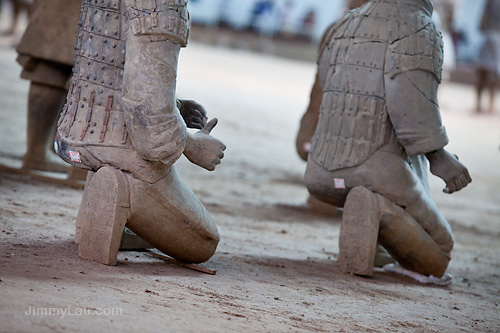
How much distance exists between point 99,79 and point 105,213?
1.68 feet

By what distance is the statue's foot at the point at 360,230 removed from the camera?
361 cm

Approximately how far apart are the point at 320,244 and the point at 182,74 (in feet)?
31.0

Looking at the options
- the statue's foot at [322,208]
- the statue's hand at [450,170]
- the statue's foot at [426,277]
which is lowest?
the statue's foot at [322,208]

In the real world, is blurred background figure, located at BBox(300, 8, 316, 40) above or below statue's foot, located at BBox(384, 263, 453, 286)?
above

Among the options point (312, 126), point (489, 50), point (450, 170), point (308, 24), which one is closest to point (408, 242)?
point (450, 170)

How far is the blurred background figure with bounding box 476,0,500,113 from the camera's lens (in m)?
13.6

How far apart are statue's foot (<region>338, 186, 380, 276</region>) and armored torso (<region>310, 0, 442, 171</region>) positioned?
18cm

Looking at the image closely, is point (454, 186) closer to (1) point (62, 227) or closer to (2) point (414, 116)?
(2) point (414, 116)

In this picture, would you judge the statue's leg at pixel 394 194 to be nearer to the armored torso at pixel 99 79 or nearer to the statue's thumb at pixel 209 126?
the statue's thumb at pixel 209 126

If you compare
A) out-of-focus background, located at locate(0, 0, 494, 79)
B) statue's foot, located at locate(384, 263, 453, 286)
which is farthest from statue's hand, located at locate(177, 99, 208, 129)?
out-of-focus background, located at locate(0, 0, 494, 79)

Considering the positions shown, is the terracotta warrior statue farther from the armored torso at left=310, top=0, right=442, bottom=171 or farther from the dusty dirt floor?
the dusty dirt floor

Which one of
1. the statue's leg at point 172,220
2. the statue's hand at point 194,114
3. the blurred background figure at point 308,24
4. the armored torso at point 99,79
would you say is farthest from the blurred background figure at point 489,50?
the armored torso at point 99,79

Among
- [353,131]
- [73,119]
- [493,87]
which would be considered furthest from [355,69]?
[493,87]

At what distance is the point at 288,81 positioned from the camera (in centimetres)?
1573
